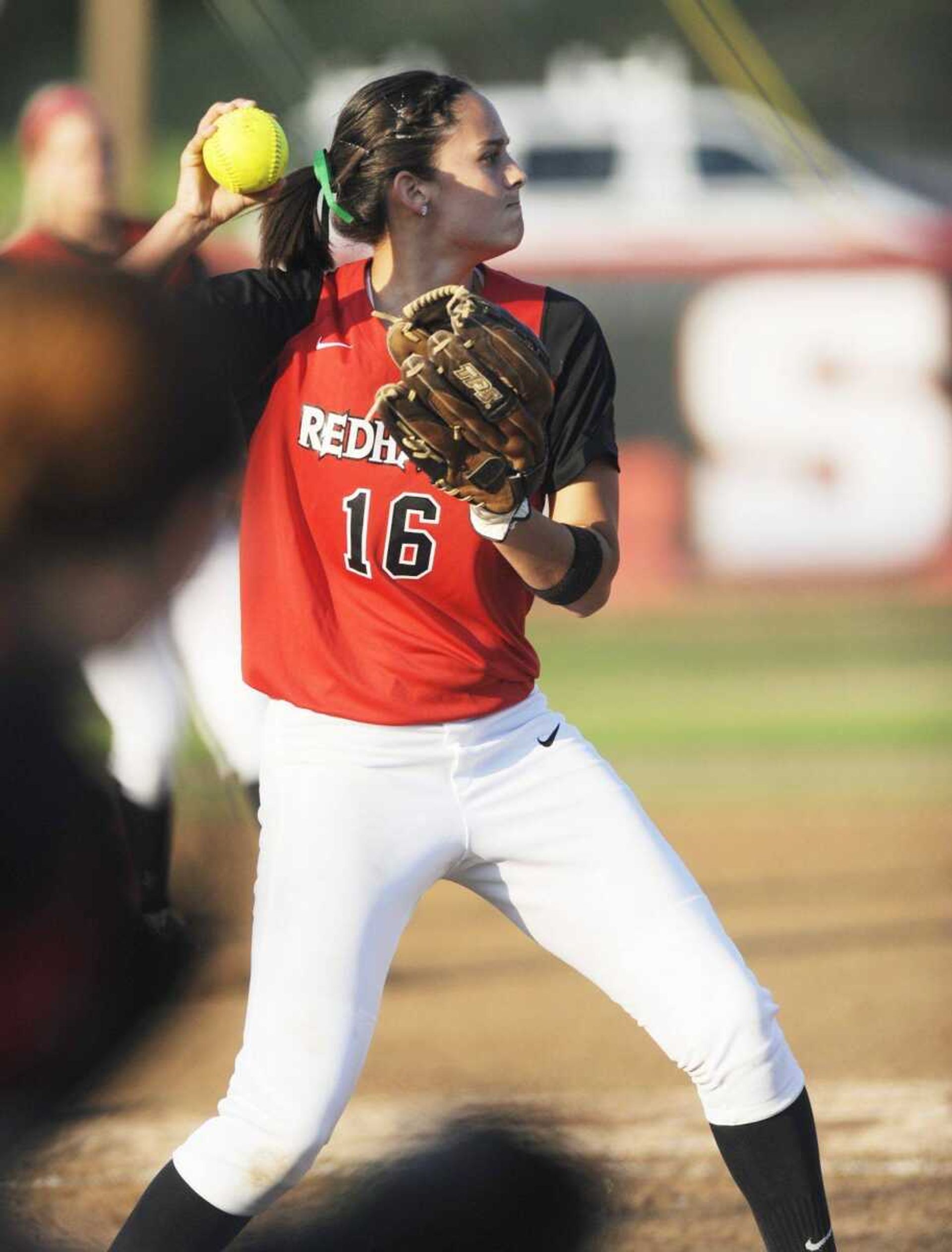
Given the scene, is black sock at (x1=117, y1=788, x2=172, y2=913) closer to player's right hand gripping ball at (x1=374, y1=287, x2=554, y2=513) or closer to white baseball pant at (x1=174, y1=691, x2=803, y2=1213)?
white baseball pant at (x1=174, y1=691, x2=803, y2=1213)

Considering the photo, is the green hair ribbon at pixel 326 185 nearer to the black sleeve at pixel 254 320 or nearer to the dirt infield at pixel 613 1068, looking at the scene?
the black sleeve at pixel 254 320

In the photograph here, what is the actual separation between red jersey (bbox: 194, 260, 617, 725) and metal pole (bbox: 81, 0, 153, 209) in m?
1.70

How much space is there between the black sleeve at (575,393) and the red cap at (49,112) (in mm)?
598

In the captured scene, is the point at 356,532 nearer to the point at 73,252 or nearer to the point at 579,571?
the point at 579,571

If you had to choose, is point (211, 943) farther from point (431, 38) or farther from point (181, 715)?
point (431, 38)

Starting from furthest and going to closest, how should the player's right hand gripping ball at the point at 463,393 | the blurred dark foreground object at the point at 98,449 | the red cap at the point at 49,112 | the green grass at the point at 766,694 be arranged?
1. the green grass at the point at 766,694
2. the red cap at the point at 49,112
3. the player's right hand gripping ball at the point at 463,393
4. the blurred dark foreground object at the point at 98,449

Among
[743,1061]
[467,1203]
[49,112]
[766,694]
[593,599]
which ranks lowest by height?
[467,1203]

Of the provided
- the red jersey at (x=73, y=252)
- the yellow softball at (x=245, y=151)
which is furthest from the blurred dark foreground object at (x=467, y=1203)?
the yellow softball at (x=245, y=151)

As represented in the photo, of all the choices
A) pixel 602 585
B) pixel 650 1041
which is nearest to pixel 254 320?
pixel 602 585

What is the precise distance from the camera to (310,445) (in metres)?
2.02

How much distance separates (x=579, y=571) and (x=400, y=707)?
25 centimetres

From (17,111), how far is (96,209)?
569 inches

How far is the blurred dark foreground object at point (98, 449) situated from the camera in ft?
5.09

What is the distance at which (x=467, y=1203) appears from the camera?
112 inches
